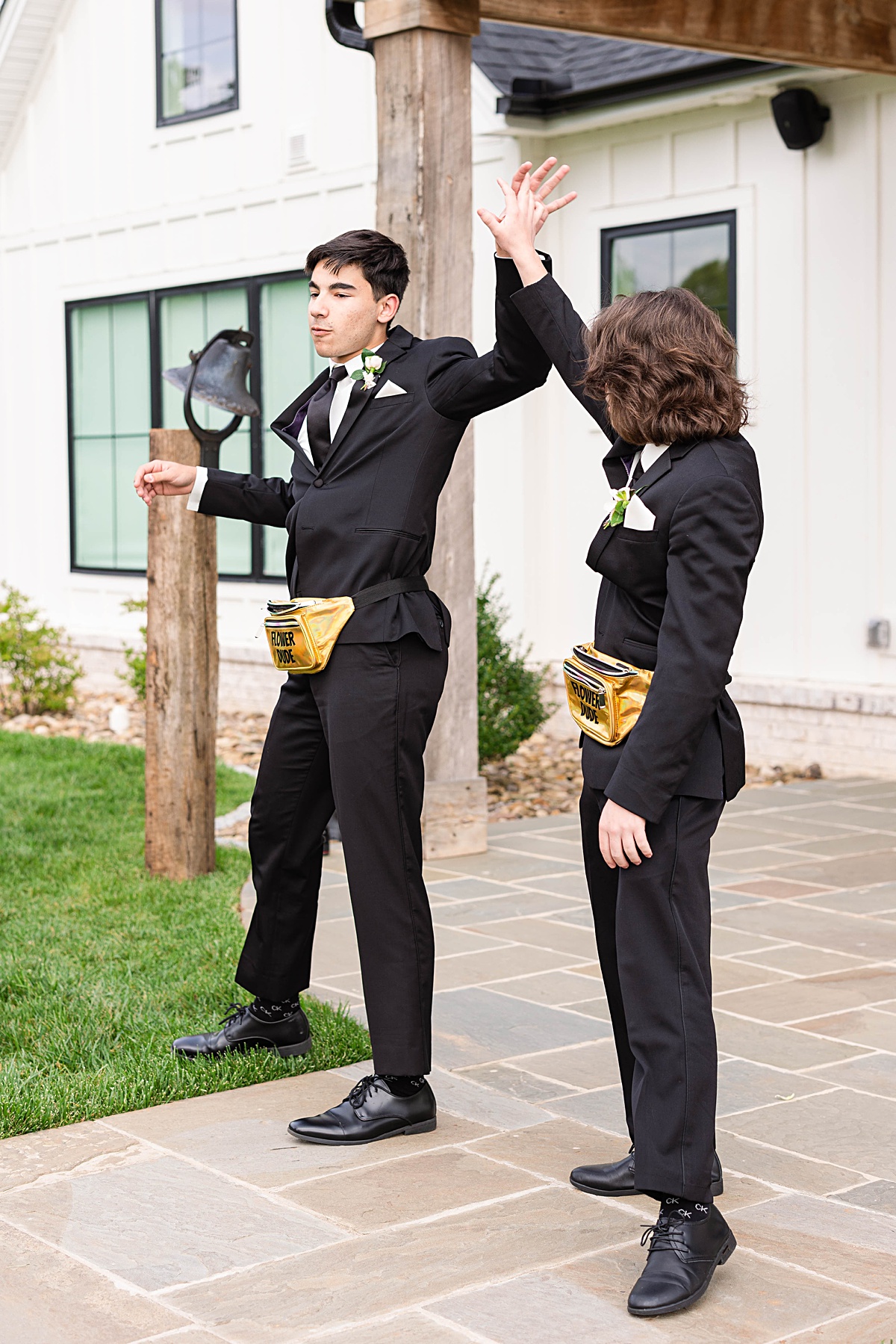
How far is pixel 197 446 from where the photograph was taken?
252 inches

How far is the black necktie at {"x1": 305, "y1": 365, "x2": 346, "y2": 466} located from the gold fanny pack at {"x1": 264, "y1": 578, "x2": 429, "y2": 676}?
13.3 inches

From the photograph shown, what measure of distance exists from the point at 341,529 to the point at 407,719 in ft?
1.48

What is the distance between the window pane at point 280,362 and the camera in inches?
457

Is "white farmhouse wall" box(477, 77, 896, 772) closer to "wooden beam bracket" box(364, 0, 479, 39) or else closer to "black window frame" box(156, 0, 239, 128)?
"wooden beam bracket" box(364, 0, 479, 39)

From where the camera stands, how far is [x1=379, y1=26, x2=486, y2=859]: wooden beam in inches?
252

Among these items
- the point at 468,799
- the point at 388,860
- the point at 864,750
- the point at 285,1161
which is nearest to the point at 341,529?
the point at 388,860

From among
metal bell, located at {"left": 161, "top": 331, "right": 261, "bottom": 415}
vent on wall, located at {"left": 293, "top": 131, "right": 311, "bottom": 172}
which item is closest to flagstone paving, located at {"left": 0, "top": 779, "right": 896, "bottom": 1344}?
metal bell, located at {"left": 161, "top": 331, "right": 261, "bottom": 415}

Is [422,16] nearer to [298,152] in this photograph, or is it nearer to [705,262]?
[705,262]

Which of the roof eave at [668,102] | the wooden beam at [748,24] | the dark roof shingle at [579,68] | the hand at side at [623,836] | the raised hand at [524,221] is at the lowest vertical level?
the hand at side at [623,836]

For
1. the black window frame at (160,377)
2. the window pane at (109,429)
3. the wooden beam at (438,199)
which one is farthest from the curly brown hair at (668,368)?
the window pane at (109,429)

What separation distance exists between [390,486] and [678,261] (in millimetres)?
6381

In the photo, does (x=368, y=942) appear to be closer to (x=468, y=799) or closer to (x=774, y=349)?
(x=468, y=799)

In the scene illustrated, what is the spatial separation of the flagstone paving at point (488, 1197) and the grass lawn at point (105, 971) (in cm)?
12

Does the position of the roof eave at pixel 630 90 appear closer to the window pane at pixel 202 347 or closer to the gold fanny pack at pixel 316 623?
the window pane at pixel 202 347
